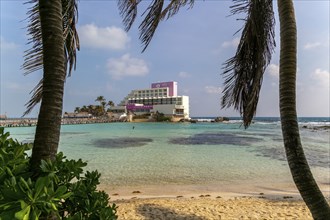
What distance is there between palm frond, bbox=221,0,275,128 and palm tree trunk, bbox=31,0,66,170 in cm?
241

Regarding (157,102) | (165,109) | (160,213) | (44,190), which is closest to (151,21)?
(44,190)

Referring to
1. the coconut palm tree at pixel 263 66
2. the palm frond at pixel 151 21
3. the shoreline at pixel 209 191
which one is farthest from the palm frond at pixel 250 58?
the shoreline at pixel 209 191

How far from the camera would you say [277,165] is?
44.3 feet

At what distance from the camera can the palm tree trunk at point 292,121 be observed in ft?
7.71

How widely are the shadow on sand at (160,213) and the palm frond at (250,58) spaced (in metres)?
2.61

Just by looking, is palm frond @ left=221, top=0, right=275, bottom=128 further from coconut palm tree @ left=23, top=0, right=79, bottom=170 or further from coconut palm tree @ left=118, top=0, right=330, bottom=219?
coconut palm tree @ left=23, top=0, right=79, bottom=170

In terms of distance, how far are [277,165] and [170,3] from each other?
41.4 ft

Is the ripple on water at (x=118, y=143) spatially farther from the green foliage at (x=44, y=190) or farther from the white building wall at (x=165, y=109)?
the white building wall at (x=165, y=109)

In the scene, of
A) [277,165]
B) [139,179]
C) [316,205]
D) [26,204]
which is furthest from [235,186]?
[26,204]

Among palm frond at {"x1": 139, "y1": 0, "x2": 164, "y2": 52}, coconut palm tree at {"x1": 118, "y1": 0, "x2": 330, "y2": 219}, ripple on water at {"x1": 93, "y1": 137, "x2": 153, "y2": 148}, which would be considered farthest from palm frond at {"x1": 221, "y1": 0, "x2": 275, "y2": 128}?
ripple on water at {"x1": 93, "y1": 137, "x2": 153, "y2": 148}

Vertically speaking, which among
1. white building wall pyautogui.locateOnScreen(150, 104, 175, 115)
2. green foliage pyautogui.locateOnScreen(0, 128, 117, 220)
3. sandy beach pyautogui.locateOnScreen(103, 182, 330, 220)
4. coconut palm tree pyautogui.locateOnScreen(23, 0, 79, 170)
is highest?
white building wall pyautogui.locateOnScreen(150, 104, 175, 115)

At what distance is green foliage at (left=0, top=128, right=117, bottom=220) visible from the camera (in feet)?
3.74

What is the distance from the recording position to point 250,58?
3.68 m

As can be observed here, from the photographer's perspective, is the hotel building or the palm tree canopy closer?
the palm tree canopy
